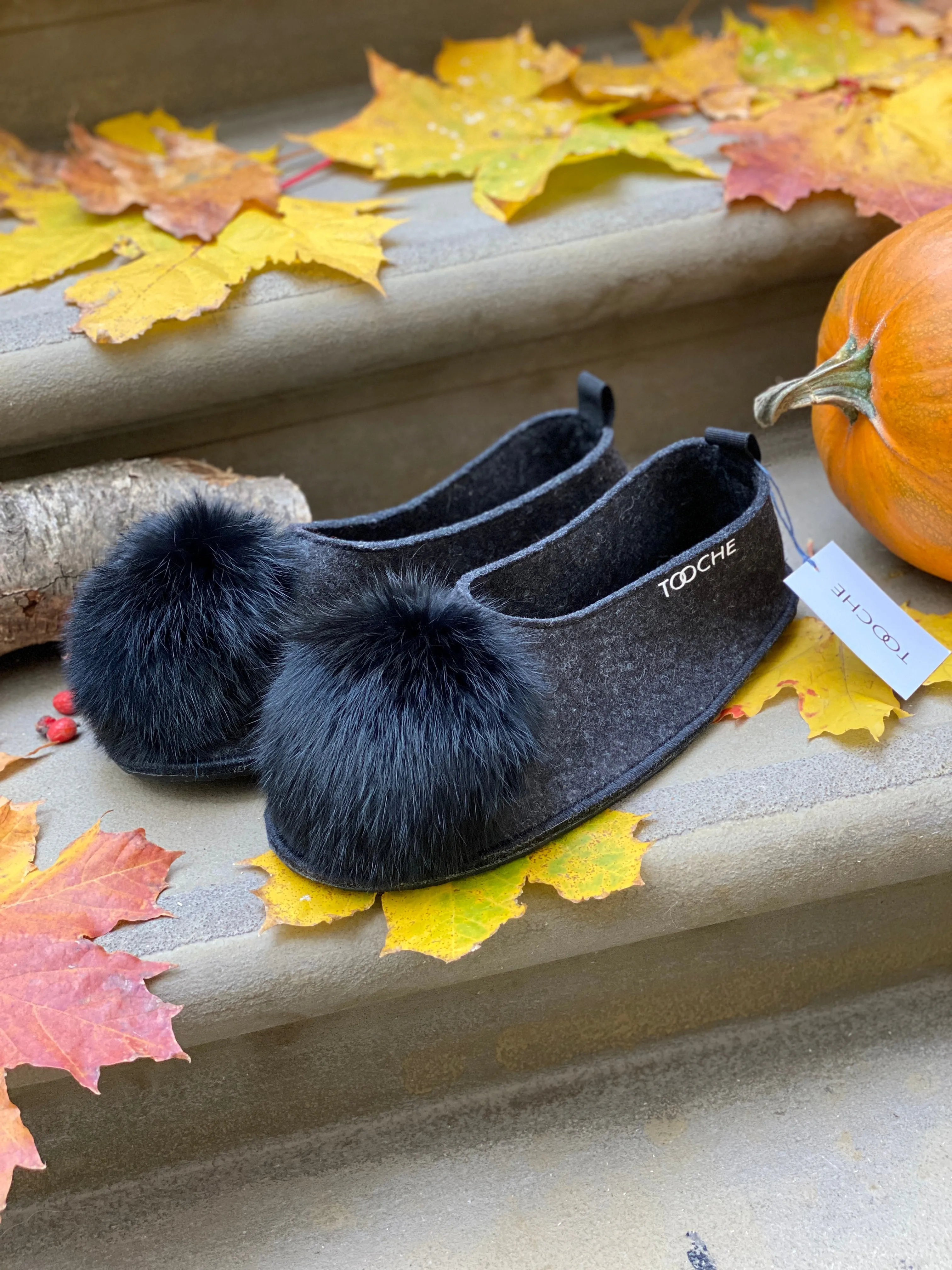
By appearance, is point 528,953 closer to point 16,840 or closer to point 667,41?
point 16,840

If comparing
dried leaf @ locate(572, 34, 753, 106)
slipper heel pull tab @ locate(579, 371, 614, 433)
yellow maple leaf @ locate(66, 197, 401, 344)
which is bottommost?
slipper heel pull tab @ locate(579, 371, 614, 433)

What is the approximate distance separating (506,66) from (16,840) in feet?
3.46

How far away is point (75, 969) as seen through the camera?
2.17ft

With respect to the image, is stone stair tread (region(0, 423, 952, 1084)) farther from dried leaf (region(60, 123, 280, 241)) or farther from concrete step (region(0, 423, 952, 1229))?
dried leaf (region(60, 123, 280, 241))

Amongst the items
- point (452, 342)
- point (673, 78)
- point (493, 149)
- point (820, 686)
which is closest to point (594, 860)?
point (820, 686)

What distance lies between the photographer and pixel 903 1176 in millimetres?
726

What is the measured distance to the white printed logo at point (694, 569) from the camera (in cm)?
77

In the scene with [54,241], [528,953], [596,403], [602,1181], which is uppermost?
[54,241]

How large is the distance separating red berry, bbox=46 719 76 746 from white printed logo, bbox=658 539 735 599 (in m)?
0.51

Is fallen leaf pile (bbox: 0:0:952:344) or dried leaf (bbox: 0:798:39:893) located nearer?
dried leaf (bbox: 0:798:39:893)

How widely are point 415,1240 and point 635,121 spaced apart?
1152 millimetres

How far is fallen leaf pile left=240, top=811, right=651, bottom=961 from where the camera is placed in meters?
0.67

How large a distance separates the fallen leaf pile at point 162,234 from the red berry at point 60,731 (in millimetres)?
349

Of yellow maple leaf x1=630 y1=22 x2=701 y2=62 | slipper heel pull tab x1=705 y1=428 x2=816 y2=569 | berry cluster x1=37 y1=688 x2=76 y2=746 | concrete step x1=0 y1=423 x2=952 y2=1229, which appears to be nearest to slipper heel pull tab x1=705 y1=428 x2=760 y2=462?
slipper heel pull tab x1=705 y1=428 x2=816 y2=569
